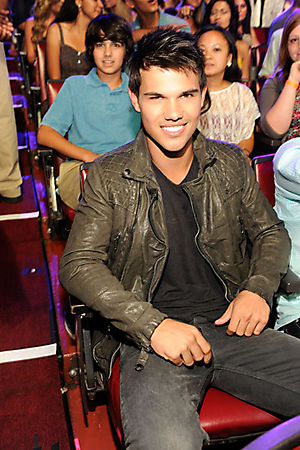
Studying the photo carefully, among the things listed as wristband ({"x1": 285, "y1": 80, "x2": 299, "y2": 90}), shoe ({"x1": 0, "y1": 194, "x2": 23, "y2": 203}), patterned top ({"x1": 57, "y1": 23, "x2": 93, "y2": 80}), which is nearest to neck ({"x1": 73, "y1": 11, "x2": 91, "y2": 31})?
patterned top ({"x1": 57, "y1": 23, "x2": 93, "y2": 80})

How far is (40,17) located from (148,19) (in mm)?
979

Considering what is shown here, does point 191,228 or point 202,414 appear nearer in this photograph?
point 202,414

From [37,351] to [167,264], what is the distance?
2.90 feet

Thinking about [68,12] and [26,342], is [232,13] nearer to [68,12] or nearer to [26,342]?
[68,12]

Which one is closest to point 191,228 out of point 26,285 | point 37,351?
point 37,351

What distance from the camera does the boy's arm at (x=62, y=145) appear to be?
222cm

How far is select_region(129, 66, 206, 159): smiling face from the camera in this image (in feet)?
4.15

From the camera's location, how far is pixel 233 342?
1.26 meters

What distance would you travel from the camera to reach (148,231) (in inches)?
51.9

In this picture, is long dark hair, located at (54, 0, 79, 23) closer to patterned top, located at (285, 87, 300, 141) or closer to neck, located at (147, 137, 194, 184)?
patterned top, located at (285, 87, 300, 141)

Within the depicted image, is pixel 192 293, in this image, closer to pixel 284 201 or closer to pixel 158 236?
pixel 158 236

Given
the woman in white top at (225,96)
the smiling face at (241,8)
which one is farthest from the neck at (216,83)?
the smiling face at (241,8)

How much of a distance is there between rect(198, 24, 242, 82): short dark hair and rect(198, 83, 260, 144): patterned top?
55mm

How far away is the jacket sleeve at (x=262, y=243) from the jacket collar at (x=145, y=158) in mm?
→ 141
